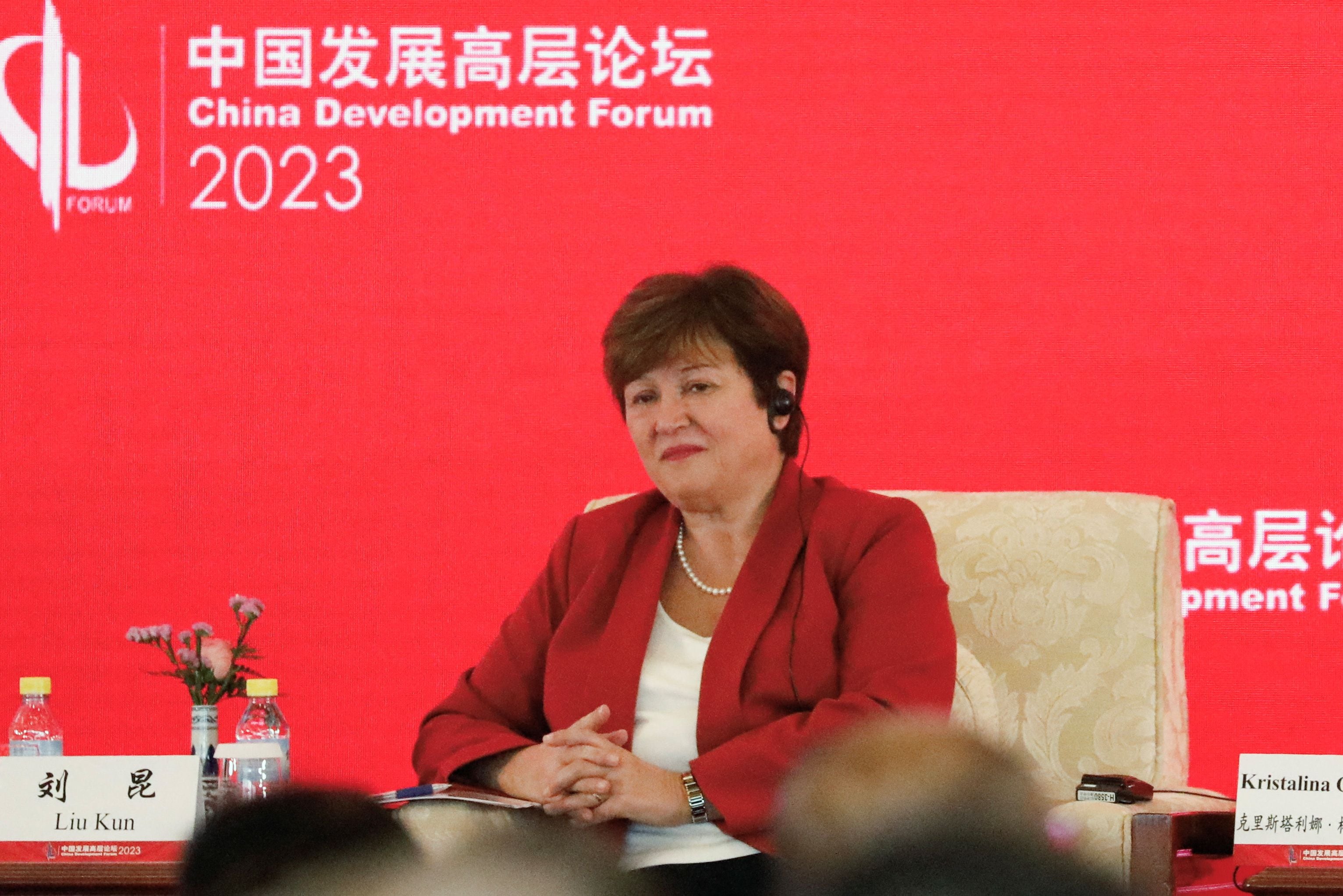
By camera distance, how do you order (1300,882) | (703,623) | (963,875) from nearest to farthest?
(963,875) → (1300,882) → (703,623)

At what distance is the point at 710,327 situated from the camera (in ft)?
6.40

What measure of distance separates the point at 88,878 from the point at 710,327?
95cm

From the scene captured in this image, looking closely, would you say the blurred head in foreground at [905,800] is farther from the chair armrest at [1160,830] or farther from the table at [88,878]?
the table at [88,878]

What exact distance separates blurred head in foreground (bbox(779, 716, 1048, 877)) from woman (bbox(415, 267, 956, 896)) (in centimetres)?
133

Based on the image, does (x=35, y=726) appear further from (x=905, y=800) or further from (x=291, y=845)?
(x=905, y=800)

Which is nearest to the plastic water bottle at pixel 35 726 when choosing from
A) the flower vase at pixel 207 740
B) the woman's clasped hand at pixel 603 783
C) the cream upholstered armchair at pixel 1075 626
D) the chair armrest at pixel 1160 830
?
the flower vase at pixel 207 740

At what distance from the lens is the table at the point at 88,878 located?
1664 millimetres

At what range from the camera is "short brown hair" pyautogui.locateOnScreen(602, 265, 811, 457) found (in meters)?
1.94

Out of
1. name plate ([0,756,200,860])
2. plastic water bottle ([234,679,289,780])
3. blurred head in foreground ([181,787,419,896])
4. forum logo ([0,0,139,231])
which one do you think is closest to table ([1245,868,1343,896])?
name plate ([0,756,200,860])

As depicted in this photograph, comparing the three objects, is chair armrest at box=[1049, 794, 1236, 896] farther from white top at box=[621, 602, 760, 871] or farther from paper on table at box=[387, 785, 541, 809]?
paper on table at box=[387, 785, 541, 809]

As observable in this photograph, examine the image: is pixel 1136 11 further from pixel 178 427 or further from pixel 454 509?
pixel 178 427

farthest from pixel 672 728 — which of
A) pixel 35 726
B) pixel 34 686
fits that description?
pixel 35 726

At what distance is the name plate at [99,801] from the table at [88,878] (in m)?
0.02

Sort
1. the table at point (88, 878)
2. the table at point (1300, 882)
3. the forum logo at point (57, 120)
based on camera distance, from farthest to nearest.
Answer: the forum logo at point (57, 120)
the table at point (88, 878)
the table at point (1300, 882)
